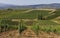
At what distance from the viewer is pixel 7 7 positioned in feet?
28.0

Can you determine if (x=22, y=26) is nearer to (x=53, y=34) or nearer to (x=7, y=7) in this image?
(x=53, y=34)

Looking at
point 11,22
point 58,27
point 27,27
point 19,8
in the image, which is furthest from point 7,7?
point 58,27

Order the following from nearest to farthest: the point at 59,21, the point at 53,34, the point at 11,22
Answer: the point at 53,34 < the point at 11,22 < the point at 59,21

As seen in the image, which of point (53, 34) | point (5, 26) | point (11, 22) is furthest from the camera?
point (11, 22)

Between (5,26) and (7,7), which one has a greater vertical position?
(7,7)

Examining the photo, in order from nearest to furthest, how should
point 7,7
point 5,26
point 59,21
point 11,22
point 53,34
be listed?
point 53,34 → point 5,26 → point 11,22 → point 59,21 → point 7,7

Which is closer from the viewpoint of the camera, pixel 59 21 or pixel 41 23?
pixel 41 23

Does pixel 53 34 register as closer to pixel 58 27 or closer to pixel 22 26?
pixel 58 27

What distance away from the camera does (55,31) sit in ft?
17.8

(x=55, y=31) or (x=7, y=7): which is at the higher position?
(x=7, y=7)

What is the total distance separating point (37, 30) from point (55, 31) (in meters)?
0.63

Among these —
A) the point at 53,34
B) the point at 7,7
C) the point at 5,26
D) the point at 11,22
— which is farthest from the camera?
the point at 7,7

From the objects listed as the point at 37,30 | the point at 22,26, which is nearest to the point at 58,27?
the point at 37,30

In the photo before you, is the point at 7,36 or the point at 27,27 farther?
the point at 27,27
